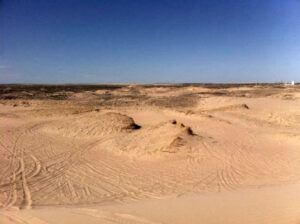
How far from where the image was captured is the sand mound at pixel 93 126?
13.2 m

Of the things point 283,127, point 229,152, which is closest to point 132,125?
point 229,152

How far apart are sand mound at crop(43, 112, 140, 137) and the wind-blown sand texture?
0.05 m

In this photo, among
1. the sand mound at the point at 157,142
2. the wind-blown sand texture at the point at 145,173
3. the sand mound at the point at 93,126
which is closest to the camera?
the wind-blown sand texture at the point at 145,173

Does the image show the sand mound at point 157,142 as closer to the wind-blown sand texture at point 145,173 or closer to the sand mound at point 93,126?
the wind-blown sand texture at point 145,173

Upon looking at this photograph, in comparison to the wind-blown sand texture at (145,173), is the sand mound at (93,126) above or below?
above

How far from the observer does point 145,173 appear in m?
8.57

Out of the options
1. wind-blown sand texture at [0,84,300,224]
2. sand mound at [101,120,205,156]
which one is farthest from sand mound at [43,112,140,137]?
sand mound at [101,120,205,156]

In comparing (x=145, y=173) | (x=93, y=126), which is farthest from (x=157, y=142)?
(x=93, y=126)

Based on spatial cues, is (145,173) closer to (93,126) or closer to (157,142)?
(157,142)

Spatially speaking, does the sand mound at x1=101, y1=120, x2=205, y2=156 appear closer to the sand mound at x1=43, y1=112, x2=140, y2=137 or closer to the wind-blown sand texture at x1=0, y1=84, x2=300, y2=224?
the wind-blown sand texture at x1=0, y1=84, x2=300, y2=224

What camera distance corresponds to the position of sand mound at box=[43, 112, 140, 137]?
43.4ft

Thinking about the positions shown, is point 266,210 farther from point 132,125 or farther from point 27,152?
point 132,125

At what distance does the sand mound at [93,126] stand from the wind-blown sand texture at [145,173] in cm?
5

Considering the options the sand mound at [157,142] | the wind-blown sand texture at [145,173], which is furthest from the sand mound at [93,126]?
the sand mound at [157,142]
